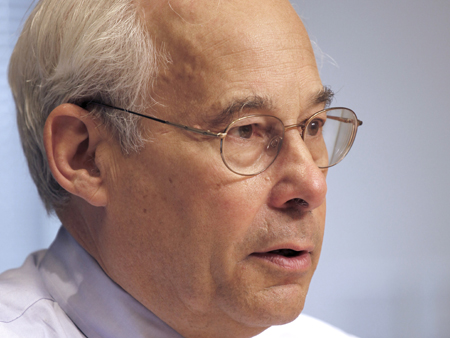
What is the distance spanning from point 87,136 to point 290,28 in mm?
610

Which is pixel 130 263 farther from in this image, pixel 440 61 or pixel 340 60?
pixel 440 61

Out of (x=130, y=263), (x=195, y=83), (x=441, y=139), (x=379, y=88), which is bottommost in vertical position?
(x=130, y=263)

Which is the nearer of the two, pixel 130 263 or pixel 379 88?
pixel 130 263

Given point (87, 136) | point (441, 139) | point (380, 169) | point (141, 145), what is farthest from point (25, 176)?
point (441, 139)

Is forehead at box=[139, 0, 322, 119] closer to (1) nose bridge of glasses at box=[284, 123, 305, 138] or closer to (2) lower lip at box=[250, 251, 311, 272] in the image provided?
(1) nose bridge of glasses at box=[284, 123, 305, 138]

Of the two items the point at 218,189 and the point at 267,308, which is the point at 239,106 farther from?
the point at 267,308

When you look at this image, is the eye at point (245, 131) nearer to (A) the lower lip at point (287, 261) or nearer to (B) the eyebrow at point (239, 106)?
(B) the eyebrow at point (239, 106)

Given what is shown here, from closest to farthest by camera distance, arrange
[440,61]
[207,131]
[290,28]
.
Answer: [207,131] < [290,28] < [440,61]

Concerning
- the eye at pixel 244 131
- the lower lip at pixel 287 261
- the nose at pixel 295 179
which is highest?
the eye at pixel 244 131

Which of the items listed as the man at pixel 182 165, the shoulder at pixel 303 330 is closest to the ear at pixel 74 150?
the man at pixel 182 165

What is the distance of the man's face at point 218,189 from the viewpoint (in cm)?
108

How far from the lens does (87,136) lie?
1.22m

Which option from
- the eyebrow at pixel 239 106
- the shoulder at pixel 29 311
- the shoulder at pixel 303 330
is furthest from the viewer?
the shoulder at pixel 303 330

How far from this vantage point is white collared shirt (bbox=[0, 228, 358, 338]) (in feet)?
3.96
